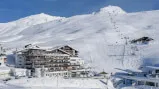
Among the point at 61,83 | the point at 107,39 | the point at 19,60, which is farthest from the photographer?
the point at 107,39

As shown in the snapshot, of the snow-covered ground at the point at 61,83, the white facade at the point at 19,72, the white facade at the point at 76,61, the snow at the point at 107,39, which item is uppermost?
the snow at the point at 107,39

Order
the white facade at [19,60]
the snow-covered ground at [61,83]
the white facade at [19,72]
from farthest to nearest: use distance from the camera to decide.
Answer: the white facade at [19,60] < the white facade at [19,72] < the snow-covered ground at [61,83]

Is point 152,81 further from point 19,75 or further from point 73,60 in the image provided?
point 73,60

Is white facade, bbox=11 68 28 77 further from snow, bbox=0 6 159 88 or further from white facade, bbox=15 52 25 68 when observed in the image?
snow, bbox=0 6 159 88

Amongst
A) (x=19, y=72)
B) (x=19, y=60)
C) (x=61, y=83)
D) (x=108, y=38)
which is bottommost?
(x=61, y=83)

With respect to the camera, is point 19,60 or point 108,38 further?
point 108,38

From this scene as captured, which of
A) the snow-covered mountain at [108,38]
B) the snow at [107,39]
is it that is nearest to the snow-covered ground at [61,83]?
the snow at [107,39]

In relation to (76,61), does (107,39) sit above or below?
above

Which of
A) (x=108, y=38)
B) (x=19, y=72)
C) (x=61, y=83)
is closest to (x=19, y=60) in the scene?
(x=19, y=72)

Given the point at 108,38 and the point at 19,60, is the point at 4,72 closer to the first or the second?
the point at 19,60

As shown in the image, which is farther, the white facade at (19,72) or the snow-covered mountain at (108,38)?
the snow-covered mountain at (108,38)

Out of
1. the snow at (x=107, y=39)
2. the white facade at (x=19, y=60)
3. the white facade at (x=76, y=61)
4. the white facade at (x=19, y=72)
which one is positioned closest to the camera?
the white facade at (x=19, y=72)

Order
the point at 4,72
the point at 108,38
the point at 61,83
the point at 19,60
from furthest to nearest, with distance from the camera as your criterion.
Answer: the point at 108,38, the point at 19,60, the point at 4,72, the point at 61,83

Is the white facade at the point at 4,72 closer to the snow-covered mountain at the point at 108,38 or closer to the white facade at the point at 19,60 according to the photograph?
the white facade at the point at 19,60
